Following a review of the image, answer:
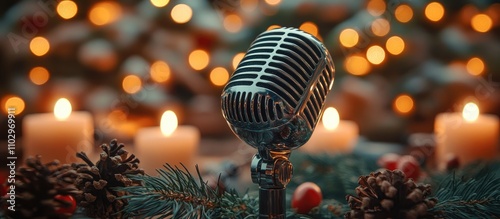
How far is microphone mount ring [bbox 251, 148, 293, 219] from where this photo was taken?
584mm

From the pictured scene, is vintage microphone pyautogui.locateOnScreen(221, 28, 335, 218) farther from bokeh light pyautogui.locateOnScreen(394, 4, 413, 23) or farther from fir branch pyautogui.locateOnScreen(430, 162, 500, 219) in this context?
bokeh light pyautogui.locateOnScreen(394, 4, 413, 23)

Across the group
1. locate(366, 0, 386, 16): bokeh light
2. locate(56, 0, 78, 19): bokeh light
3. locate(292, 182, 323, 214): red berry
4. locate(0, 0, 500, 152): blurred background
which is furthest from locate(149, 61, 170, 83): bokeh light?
locate(292, 182, 323, 214): red berry

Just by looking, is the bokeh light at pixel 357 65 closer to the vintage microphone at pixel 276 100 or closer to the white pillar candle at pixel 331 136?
the white pillar candle at pixel 331 136

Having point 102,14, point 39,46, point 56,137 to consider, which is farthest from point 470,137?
point 39,46

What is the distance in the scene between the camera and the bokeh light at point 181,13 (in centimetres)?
171

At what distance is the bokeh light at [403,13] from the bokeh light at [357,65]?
0.49 feet

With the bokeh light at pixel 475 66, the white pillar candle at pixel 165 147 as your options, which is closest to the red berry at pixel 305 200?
the white pillar candle at pixel 165 147

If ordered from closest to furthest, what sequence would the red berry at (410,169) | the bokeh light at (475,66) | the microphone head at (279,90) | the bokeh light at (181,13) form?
the microphone head at (279,90), the red berry at (410,169), the bokeh light at (475,66), the bokeh light at (181,13)

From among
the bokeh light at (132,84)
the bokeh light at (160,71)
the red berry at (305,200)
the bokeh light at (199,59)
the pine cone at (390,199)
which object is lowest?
the pine cone at (390,199)

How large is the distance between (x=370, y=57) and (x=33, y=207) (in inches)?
49.7

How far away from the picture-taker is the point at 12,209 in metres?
0.58

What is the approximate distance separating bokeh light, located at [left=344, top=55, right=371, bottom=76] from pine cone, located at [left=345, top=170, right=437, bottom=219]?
1.13 m

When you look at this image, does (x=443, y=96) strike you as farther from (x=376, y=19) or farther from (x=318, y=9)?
(x=318, y=9)

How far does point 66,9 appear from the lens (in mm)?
1702
